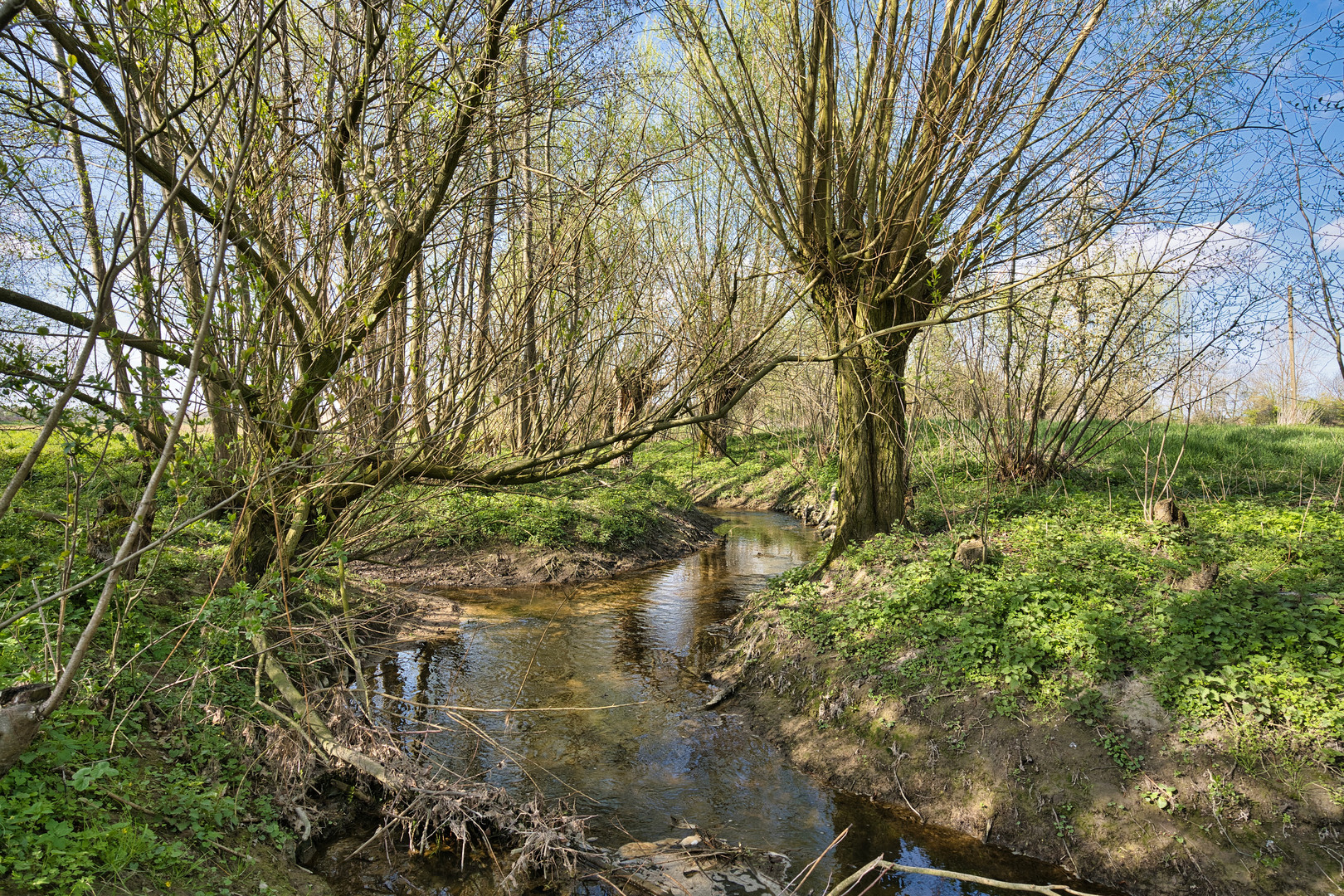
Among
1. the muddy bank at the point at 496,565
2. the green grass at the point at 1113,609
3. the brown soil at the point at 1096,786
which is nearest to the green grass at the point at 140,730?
the brown soil at the point at 1096,786

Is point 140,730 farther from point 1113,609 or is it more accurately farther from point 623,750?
point 1113,609

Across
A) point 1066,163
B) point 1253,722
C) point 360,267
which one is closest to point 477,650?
point 360,267

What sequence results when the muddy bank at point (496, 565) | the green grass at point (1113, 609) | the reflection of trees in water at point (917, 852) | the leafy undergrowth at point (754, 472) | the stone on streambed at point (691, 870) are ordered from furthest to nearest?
the leafy undergrowth at point (754, 472), the muddy bank at point (496, 565), the green grass at point (1113, 609), the reflection of trees in water at point (917, 852), the stone on streambed at point (691, 870)

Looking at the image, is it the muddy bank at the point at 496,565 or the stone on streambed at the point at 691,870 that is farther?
the muddy bank at the point at 496,565

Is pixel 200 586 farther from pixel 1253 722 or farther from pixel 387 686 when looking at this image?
pixel 1253 722

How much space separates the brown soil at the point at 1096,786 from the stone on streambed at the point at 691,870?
4.44 ft

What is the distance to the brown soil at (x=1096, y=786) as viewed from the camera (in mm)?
3965

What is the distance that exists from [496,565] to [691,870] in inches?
288

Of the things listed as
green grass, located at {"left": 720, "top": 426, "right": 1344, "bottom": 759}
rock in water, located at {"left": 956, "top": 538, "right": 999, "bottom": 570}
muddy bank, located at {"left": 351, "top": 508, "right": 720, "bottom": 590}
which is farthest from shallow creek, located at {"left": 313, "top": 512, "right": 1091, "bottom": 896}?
rock in water, located at {"left": 956, "top": 538, "right": 999, "bottom": 570}

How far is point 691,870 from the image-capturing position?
407 cm

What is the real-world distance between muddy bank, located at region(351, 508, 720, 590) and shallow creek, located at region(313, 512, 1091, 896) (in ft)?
3.14

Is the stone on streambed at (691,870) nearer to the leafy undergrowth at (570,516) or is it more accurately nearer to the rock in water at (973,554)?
the rock in water at (973,554)

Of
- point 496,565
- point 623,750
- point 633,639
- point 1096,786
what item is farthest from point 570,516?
point 1096,786

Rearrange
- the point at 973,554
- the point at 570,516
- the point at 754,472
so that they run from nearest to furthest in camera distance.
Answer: the point at 973,554 → the point at 570,516 → the point at 754,472
